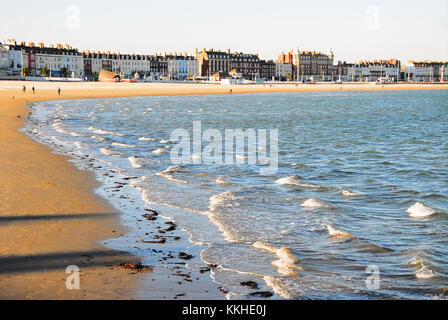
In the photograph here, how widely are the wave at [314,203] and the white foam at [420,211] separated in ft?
5.63

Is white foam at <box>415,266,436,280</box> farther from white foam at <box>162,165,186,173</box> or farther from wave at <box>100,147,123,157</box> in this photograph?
wave at <box>100,147,123,157</box>

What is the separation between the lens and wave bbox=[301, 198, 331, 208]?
11.5 meters

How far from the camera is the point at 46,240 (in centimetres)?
827

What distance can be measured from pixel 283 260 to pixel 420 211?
472 centimetres

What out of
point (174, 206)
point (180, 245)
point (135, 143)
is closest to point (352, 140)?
point (135, 143)

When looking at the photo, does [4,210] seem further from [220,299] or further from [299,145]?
[299,145]

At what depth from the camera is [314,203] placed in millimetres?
11727

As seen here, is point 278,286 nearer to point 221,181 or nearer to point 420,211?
point 420,211

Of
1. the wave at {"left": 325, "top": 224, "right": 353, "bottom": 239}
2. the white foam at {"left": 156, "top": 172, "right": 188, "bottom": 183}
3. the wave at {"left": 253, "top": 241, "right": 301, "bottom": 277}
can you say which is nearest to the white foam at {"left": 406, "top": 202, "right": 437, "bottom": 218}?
the wave at {"left": 325, "top": 224, "right": 353, "bottom": 239}

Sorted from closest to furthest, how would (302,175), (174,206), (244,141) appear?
(174,206)
(302,175)
(244,141)

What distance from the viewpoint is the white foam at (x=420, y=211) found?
1109cm

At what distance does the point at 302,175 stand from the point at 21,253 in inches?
395

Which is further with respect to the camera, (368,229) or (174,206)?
(174,206)

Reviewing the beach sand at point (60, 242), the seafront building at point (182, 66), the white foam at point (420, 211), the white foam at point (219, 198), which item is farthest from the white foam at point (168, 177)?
the seafront building at point (182, 66)
